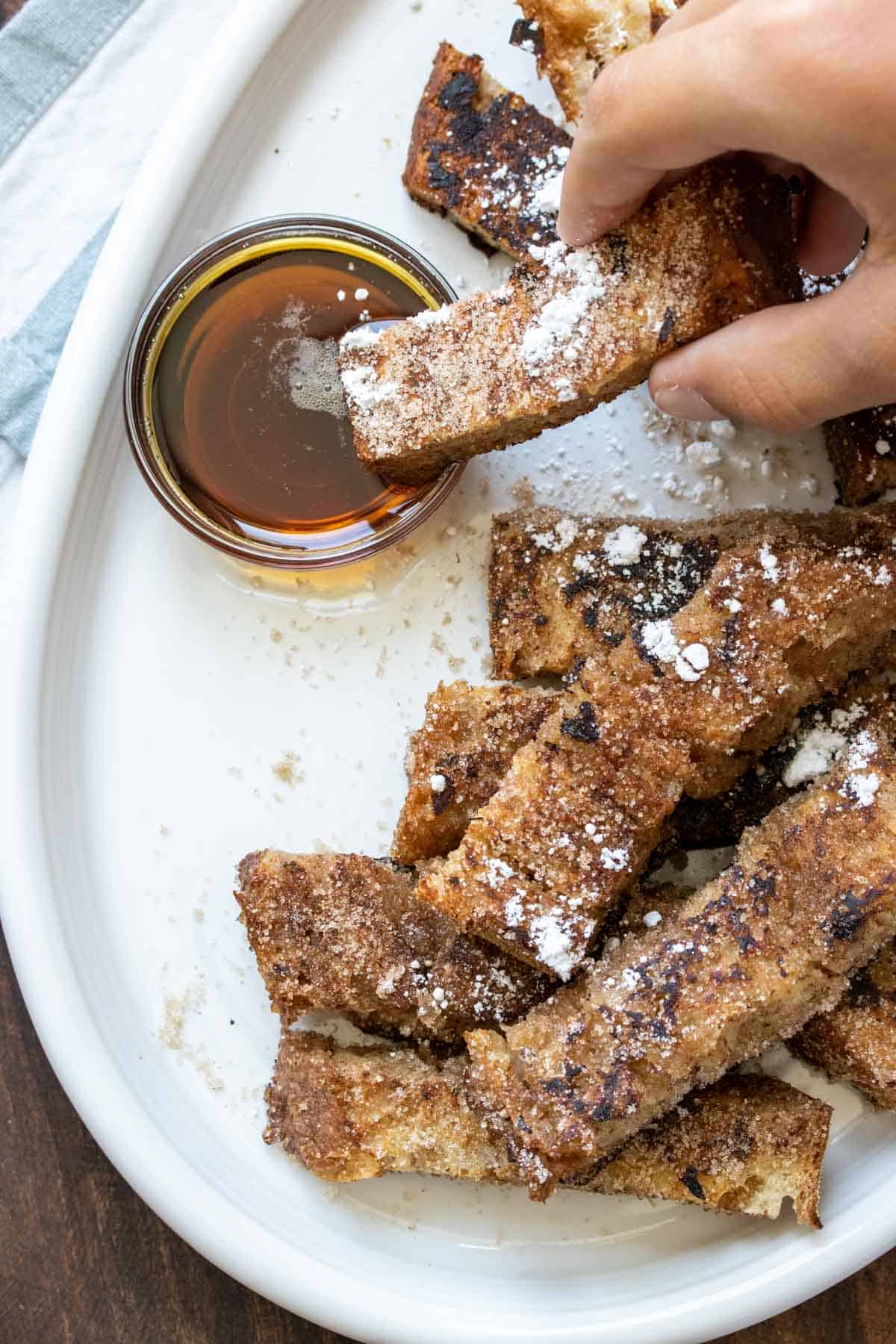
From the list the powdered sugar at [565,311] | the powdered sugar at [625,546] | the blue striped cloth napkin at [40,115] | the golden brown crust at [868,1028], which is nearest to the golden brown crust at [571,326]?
the powdered sugar at [565,311]

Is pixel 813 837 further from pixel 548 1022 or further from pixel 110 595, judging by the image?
pixel 110 595

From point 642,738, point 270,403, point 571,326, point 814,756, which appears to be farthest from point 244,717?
point 814,756

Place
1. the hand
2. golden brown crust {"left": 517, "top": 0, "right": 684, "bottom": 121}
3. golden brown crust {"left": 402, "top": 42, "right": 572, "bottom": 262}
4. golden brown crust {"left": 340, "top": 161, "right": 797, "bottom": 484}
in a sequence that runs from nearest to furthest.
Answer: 1. the hand
2. golden brown crust {"left": 340, "top": 161, "right": 797, "bottom": 484}
3. golden brown crust {"left": 517, "top": 0, "right": 684, "bottom": 121}
4. golden brown crust {"left": 402, "top": 42, "right": 572, "bottom": 262}

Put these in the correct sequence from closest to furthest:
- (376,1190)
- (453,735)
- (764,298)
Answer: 1. (764,298)
2. (453,735)
3. (376,1190)

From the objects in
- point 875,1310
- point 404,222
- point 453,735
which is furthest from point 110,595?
point 875,1310

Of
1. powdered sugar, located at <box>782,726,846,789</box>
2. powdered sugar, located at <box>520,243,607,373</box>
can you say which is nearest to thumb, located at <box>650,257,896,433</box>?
powdered sugar, located at <box>520,243,607,373</box>

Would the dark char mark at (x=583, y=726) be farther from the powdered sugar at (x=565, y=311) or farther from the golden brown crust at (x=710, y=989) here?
the powdered sugar at (x=565, y=311)

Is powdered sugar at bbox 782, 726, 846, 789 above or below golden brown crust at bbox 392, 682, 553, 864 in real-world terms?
below

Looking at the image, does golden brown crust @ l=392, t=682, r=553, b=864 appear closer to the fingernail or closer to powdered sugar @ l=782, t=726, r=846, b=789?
powdered sugar @ l=782, t=726, r=846, b=789
